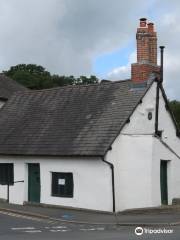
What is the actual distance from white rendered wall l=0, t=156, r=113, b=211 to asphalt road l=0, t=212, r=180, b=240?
336 cm

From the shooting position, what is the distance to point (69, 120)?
26.5 m

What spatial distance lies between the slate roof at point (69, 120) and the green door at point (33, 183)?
3.19 ft

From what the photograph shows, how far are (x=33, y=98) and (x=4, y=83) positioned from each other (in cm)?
1290

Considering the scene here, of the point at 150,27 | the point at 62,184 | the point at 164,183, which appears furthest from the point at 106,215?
the point at 150,27

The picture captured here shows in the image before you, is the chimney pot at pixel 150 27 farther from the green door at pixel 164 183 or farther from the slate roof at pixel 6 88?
the slate roof at pixel 6 88

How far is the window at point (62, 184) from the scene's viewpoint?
2455 centimetres

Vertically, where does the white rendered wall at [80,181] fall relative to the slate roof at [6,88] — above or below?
below

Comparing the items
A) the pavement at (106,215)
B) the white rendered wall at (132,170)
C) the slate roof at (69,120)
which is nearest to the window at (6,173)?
the slate roof at (69,120)

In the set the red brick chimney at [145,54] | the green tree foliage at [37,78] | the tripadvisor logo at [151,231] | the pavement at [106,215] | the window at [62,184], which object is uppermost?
the green tree foliage at [37,78]

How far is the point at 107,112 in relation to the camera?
25109 millimetres

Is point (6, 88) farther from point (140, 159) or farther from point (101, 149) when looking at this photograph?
point (101, 149)

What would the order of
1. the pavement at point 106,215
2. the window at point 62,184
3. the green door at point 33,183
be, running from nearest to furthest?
the pavement at point 106,215
the window at point 62,184
the green door at point 33,183

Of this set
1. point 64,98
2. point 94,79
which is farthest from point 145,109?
point 94,79

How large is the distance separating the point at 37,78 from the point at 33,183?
163ft
